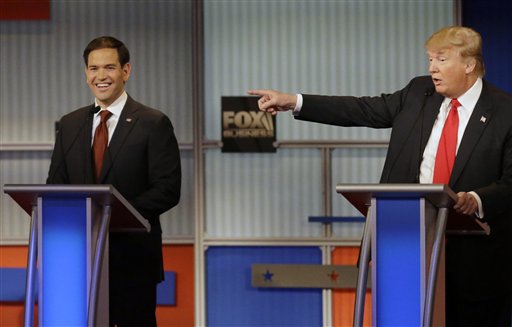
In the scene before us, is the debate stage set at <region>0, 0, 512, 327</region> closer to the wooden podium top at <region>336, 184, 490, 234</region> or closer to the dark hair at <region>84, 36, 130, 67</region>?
the dark hair at <region>84, 36, 130, 67</region>

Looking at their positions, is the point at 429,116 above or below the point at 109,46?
below

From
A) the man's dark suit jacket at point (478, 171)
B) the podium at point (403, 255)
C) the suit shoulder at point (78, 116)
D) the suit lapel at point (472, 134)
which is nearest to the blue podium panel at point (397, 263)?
the podium at point (403, 255)

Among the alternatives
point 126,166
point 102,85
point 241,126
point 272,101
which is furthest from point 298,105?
point 241,126

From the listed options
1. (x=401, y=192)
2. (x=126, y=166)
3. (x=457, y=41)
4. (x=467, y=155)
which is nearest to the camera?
(x=401, y=192)

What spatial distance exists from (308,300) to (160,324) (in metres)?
0.93

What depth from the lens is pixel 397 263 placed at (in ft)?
10.3

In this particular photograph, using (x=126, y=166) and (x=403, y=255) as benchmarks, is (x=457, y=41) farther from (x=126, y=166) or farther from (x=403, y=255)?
(x=126, y=166)

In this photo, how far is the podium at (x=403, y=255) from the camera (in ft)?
10.2

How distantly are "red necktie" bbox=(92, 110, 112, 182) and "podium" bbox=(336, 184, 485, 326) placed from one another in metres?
1.42

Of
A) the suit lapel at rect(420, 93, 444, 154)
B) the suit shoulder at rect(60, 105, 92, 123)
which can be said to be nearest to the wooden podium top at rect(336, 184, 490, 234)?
the suit lapel at rect(420, 93, 444, 154)

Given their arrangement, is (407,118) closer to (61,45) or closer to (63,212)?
(63,212)

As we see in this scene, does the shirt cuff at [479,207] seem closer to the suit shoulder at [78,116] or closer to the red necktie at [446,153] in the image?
the red necktie at [446,153]

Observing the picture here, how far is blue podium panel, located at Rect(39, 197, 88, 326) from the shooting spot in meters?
3.30

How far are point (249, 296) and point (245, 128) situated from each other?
41.1 inches
